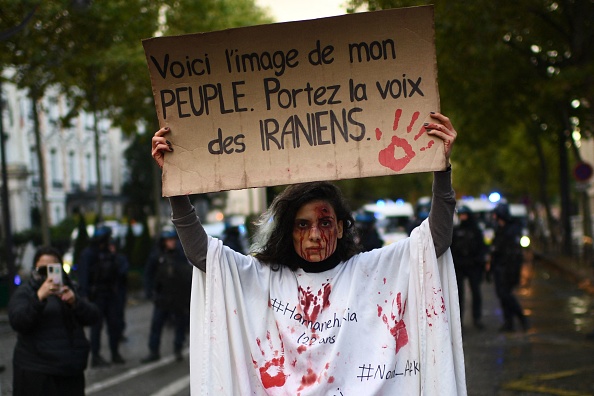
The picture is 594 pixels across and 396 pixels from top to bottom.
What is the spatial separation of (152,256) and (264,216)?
29.8 ft

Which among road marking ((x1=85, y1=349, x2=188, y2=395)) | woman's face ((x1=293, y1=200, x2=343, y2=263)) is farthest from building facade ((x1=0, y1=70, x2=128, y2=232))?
woman's face ((x1=293, y1=200, x2=343, y2=263))

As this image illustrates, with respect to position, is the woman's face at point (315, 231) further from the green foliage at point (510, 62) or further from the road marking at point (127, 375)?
the green foliage at point (510, 62)

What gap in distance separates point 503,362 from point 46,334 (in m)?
6.11

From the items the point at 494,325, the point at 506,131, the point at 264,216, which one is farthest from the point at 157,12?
the point at 264,216

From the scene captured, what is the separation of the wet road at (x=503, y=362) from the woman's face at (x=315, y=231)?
5.57m

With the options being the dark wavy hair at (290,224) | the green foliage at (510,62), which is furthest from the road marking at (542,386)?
the dark wavy hair at (290,224)

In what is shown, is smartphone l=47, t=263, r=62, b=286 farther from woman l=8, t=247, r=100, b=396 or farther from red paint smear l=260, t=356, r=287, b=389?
red paint smear l=260, t=356, r=287, b=389

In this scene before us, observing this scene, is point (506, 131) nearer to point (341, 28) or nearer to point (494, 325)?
point (494, 325)

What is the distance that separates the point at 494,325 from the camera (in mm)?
14492

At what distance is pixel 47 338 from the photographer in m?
6.25

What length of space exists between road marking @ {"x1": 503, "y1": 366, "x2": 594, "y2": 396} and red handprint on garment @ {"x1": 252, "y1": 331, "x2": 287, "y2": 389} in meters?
5.82

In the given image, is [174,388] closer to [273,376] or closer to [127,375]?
[127,375]

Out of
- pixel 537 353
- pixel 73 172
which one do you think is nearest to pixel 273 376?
pixel 537 353

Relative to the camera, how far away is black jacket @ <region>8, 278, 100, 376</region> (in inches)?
243
